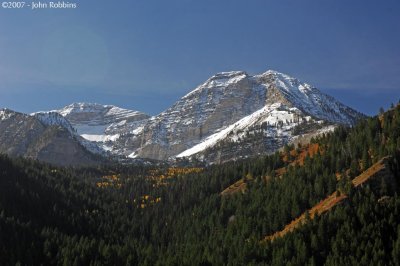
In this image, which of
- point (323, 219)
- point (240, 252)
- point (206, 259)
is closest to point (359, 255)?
point (323, 219)

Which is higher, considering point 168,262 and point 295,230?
point 295,230

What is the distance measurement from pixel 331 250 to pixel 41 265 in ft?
329

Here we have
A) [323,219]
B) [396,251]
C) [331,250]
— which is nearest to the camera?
[396,251]

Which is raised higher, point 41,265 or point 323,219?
point 323,219

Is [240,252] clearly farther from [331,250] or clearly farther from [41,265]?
[41,265]

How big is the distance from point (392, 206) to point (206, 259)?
219ft

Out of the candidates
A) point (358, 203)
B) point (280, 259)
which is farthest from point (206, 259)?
point (358, 203)

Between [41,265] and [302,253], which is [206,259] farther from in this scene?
[41,265]

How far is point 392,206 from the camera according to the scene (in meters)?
190

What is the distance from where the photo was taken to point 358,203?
640 ft

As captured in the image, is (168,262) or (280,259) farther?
(168,262)

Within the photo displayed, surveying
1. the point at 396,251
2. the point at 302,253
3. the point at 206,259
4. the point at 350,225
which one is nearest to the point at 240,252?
the point at 206,259

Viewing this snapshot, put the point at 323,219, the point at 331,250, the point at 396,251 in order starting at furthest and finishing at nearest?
the point at 323,219 < the point at 331,250 < the point at 396,251

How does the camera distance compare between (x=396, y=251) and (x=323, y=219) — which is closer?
(x=396, y=251)
